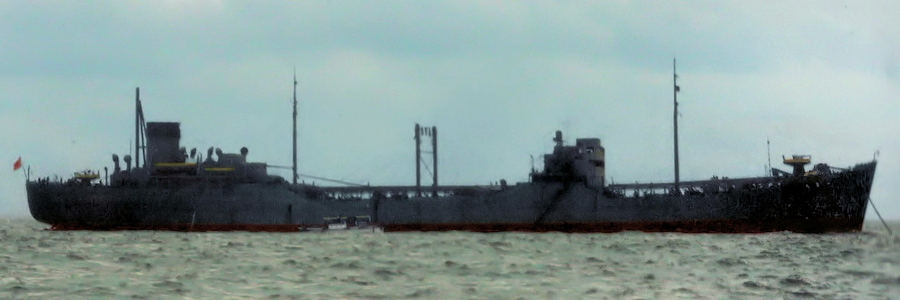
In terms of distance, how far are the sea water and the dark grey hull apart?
10.3 meters

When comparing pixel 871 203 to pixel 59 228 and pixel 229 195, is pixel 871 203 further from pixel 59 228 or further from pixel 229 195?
pixel 59 228

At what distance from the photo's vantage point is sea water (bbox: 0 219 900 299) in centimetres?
2236

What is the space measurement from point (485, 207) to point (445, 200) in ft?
8.26

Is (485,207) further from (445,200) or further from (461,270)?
(461,270)

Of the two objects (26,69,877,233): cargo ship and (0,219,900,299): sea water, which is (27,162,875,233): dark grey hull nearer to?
(26,69,877,233): cargo ship

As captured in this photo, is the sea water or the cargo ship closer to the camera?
the sea water

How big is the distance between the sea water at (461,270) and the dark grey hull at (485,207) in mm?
10297

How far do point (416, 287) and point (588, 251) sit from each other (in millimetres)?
15100

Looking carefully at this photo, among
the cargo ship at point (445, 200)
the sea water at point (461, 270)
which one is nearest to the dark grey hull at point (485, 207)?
the cargo ship at point (445, 200)

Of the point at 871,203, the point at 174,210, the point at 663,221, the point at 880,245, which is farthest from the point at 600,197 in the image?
the point at 880,245

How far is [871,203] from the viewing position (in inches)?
2092

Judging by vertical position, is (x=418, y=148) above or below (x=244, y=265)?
above

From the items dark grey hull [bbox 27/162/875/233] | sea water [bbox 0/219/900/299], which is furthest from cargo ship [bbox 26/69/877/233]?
sea water [bbox 0/219/900/299]

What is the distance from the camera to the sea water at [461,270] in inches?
880
